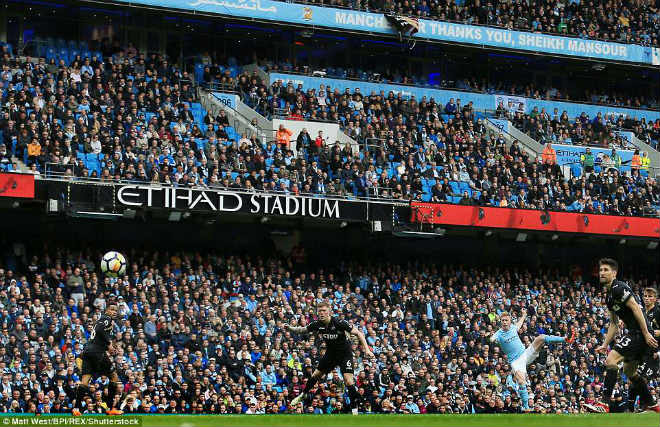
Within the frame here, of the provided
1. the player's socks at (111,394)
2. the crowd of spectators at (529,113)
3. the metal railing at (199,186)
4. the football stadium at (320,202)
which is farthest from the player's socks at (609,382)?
the crowd of spectators at (529,113)

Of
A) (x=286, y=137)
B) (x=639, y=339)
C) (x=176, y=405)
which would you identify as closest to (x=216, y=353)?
(x=176, y=405)

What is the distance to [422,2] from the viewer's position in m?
44.9

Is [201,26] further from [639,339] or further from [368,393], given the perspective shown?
[639,339]

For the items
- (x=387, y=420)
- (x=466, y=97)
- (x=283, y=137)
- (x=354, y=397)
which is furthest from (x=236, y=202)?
(x=387, y=420)

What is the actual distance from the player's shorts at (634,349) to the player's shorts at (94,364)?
9.01 meters

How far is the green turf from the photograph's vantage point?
14.5m

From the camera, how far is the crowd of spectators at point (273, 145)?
1299 inches

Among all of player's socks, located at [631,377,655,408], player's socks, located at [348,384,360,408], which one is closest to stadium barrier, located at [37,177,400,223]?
player's socks, located at [348,384,360,408]

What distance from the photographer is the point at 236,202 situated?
111 feet

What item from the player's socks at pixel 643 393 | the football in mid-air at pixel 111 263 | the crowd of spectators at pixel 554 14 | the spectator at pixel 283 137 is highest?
the crowd of spectators at pixel 554 14

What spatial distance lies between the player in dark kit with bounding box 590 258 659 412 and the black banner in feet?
56.5

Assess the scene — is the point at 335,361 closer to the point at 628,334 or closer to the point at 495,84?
the point at 628,334

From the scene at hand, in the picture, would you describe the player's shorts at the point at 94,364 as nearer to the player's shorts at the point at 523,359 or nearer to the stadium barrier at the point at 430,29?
the player's shorts at the point at 523,359

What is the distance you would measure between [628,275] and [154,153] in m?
19.7
